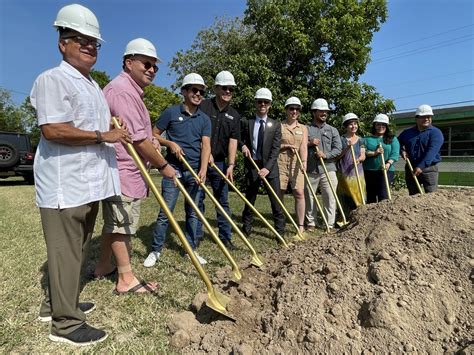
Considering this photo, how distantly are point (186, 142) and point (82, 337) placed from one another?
2427mm

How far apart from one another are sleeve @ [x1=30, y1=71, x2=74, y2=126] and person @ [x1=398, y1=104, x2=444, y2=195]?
5.32 m

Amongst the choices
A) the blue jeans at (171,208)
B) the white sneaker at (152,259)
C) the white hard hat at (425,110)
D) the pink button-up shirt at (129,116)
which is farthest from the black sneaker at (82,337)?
the white hard hat at (425,110)

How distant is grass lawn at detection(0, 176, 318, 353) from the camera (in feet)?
8.61

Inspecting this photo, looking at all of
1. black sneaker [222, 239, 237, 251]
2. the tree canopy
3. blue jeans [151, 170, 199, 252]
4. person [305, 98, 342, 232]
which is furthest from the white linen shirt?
the tree canopy

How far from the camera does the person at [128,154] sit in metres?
3.07

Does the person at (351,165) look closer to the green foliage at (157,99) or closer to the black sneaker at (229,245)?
the black sneaker at (229,245)

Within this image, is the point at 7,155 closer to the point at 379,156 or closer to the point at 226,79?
the point at 226,79

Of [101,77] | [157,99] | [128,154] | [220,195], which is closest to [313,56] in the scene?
[220,195]

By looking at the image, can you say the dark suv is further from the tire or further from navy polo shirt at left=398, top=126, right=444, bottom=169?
navy polo shirt at left=398, top=126, right=444, bottom=169

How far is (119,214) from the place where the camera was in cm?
325

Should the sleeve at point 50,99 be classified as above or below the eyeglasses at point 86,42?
below

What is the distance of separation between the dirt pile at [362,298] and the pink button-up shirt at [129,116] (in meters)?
1.17

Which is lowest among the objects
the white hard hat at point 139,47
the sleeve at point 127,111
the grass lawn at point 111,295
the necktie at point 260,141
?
the grass lawn at point 111,295

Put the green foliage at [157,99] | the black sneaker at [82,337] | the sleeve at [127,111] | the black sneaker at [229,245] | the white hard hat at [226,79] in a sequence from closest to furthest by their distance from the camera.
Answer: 1. the black sneaker at [82,337]
2. the sleeve at [127,111]
3. the white hard hat at [226,79]
4. the black sneaker at [229,245]
5. the green foliage at [157,99]
